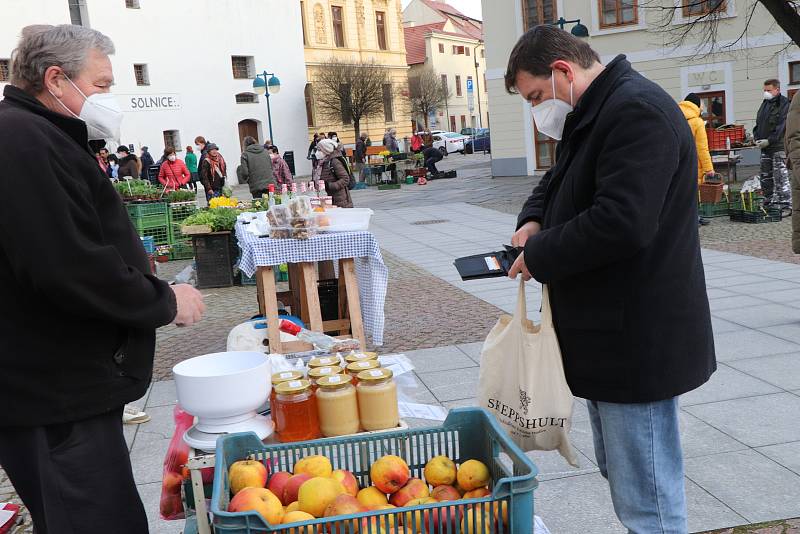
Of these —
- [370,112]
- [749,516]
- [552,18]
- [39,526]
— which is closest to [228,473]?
[39,526]

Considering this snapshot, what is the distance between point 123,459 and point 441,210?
14991 mm

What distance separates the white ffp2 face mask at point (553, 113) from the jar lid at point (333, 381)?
105cm

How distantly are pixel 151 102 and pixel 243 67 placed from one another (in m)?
5.80

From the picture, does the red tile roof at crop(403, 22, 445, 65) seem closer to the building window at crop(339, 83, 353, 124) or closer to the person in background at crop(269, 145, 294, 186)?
the building window at crop(339, 83, 353, 124)

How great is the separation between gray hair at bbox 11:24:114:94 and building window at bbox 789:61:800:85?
21207mm

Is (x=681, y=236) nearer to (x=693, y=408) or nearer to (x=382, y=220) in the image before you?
(x=693, y=408)

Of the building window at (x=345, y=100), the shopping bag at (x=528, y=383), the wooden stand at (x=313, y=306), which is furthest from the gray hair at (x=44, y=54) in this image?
the building window at (x=345, y=100)

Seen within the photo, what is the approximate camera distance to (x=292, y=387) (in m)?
2.44

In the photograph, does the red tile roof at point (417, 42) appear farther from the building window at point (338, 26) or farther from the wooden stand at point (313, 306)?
the wooden stand at point (313, 306)

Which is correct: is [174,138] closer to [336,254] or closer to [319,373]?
[336,254]

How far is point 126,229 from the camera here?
2129 mm

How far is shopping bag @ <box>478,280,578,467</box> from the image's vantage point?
2334 millimetres

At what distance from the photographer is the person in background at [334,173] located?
11844 millimetres

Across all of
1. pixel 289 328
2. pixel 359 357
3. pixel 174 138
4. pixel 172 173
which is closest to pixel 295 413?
pixel 359 357
